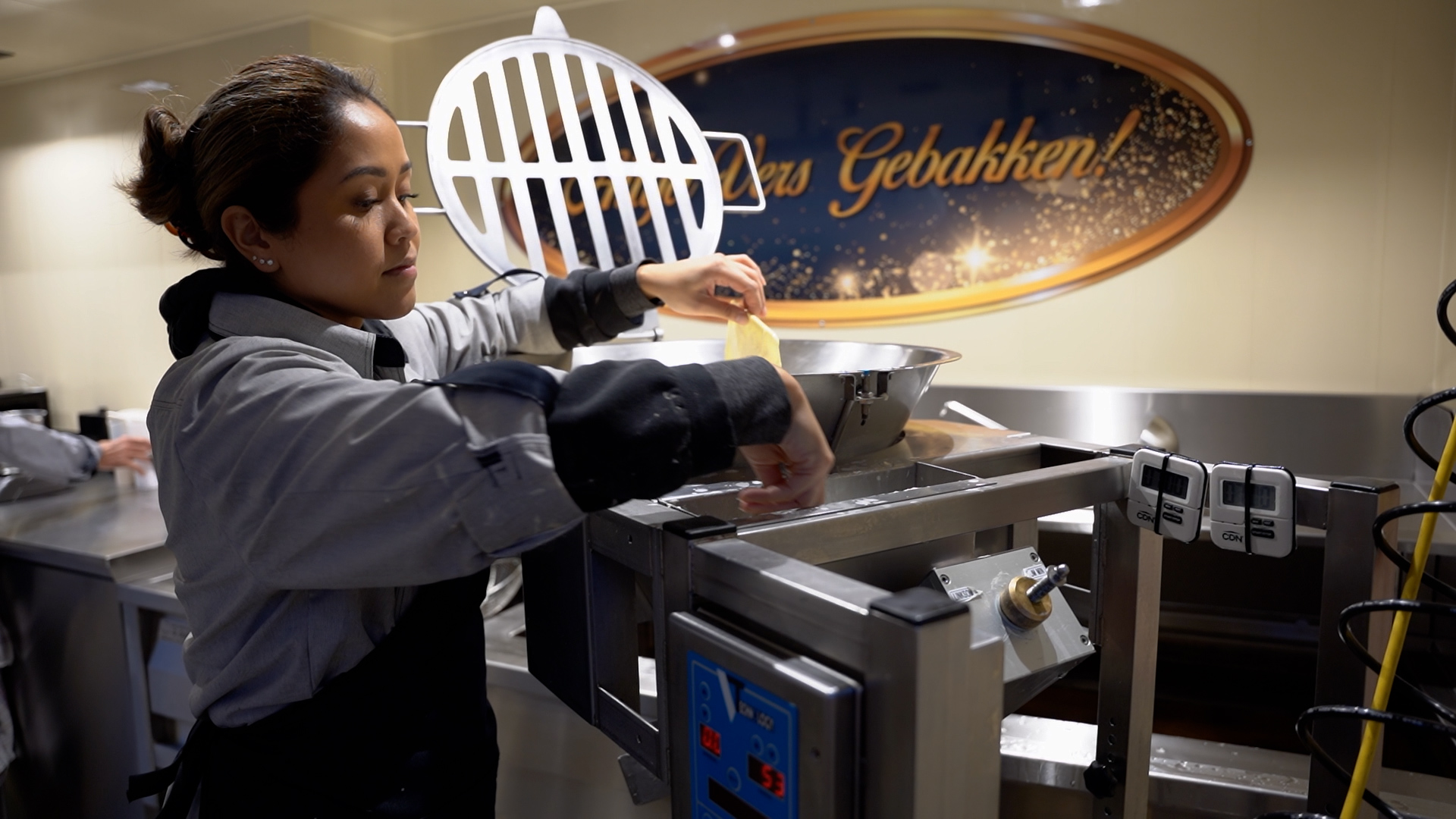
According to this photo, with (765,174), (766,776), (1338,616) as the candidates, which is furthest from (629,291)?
(765,174)

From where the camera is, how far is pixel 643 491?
0.63 meters

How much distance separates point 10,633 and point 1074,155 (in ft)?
10.3

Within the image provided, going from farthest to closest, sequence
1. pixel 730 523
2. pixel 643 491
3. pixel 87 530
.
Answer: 1. pixel 87 530
2. pixel 730 523
3. pixel 643 491

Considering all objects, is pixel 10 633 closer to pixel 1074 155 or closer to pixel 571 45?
pixel 571 45

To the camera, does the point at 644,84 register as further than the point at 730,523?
Yes

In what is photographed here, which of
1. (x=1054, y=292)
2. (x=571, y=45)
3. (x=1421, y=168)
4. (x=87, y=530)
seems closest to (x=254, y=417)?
(x=571, y=45)

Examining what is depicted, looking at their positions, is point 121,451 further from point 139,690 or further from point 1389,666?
point 1389,666

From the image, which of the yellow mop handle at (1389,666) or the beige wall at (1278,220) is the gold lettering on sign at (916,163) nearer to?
the beige wall at (1278,220)

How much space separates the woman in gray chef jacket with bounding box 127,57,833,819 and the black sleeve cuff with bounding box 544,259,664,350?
32cm

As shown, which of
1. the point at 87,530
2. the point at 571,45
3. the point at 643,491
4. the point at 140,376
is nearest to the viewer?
the point at 643,491

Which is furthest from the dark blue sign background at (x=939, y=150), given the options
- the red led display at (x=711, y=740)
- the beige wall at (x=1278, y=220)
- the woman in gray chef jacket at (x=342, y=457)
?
the red led display at (x=711, y=740)

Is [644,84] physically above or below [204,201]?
above

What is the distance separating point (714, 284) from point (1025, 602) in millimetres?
567

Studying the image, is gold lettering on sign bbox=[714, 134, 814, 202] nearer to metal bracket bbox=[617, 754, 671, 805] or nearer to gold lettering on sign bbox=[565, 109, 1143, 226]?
gold lettering on sign bbox=[565, 109, 1143, 226]
